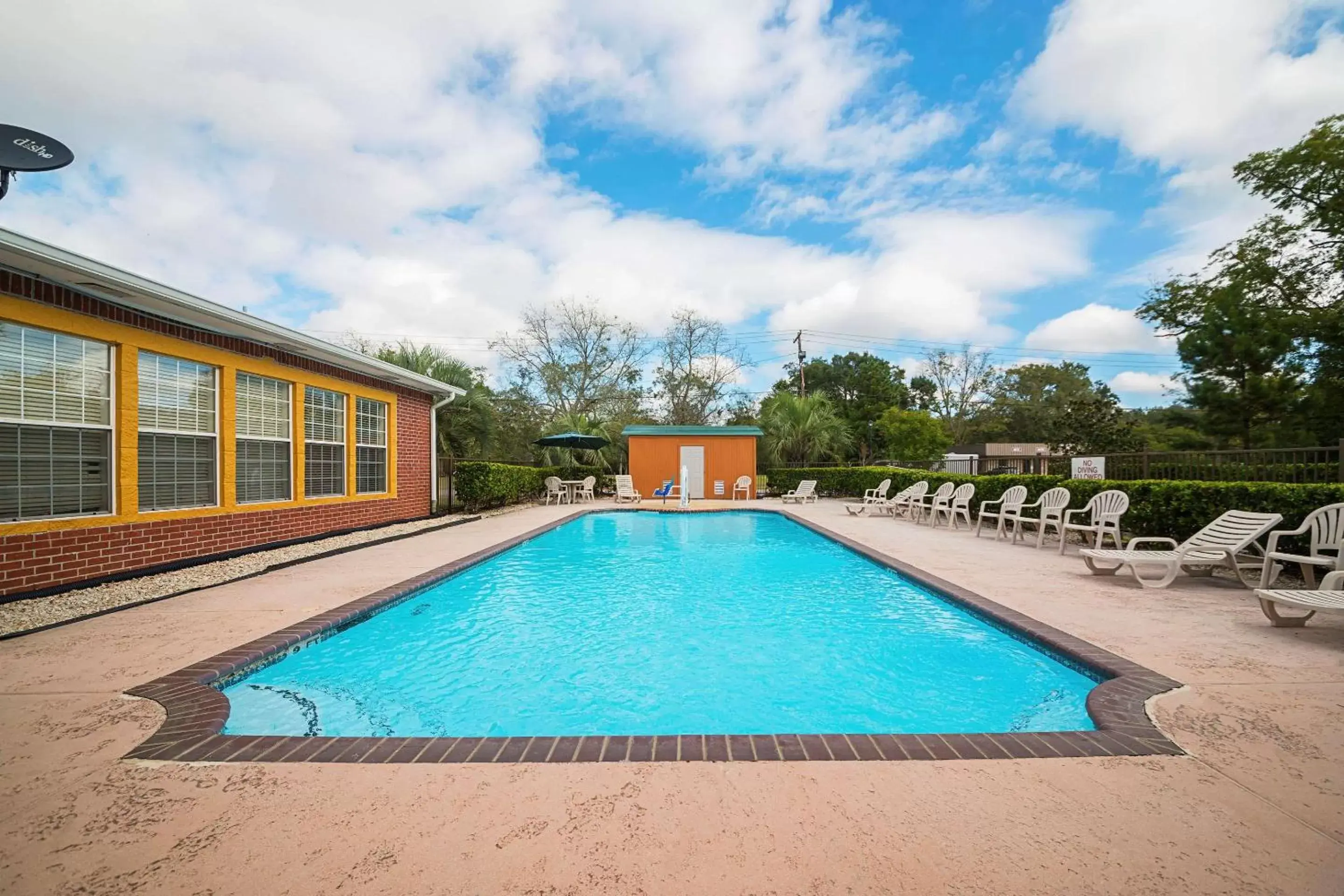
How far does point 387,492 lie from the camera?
10656 mm

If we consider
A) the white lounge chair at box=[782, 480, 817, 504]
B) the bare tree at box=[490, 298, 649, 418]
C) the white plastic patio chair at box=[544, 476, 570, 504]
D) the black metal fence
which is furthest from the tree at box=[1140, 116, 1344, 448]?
the bare tree at box=[490, 298, 649, 418]

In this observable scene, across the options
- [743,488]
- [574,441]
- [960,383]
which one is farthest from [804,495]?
[960,383]

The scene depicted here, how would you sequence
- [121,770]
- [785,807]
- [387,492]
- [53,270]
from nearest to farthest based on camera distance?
[785,807] < [121,770] < [53,270] < [387,492]

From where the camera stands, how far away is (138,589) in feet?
17.5

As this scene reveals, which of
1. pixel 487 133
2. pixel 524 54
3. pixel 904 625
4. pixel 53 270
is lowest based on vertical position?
pixel 904 625

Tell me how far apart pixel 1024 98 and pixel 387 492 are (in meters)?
13.8

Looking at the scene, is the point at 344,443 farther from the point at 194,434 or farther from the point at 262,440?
the point at 194,434

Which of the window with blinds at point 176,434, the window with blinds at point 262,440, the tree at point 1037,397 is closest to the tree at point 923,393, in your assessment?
the tree at point 1037,397

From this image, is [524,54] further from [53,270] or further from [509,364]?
[509,364]

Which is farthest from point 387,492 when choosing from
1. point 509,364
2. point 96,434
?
point 509,364

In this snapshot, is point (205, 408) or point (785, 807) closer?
point (785, 807)

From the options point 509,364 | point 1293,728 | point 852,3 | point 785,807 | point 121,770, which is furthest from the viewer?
point 509,364

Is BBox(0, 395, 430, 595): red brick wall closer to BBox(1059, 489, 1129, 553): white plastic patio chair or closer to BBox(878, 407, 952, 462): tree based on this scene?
BBox(1059, 489, 1129, 553): white plastic patio chair

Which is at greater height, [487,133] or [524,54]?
[524,54]
